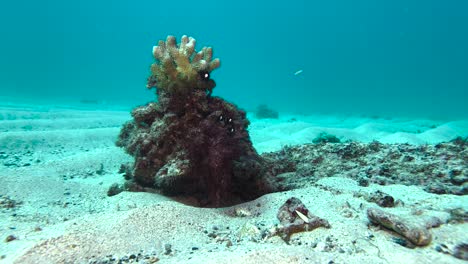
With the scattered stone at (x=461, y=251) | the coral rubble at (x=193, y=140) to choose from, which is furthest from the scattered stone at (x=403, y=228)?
the coral rubble at (x=193, y=140)

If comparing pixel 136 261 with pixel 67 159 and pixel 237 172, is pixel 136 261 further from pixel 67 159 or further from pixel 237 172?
pixel 67 159

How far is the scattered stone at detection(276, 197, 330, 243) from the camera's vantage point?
108 inches

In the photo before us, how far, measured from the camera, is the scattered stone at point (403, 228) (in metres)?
2.34

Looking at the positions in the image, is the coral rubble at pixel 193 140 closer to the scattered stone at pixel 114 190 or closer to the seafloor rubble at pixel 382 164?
the scattered stone at pixel 114 190

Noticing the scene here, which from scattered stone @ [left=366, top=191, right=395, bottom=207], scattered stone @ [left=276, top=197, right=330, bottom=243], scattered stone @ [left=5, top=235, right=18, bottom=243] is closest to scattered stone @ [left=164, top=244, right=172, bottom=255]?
scattered stone @ [left=276, top=197, right=330, bottom=243]

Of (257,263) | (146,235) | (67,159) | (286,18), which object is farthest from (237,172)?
(286,18)

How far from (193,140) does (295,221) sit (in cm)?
178

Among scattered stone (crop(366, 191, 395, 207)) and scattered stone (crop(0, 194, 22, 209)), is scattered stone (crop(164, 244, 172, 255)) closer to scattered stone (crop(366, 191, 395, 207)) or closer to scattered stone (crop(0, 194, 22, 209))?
scattered stone (crop(366, 191, 395, 207))

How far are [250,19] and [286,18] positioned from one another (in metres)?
23.0

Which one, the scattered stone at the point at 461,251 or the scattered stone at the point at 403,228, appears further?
the scattered stone at the point at 403,228

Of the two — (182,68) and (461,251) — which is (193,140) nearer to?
(182,68)

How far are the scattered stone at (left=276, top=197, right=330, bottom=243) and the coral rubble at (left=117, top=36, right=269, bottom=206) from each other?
123 centimetres

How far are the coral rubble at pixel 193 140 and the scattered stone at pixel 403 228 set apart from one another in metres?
1.82

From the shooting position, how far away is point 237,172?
410 centimetres
